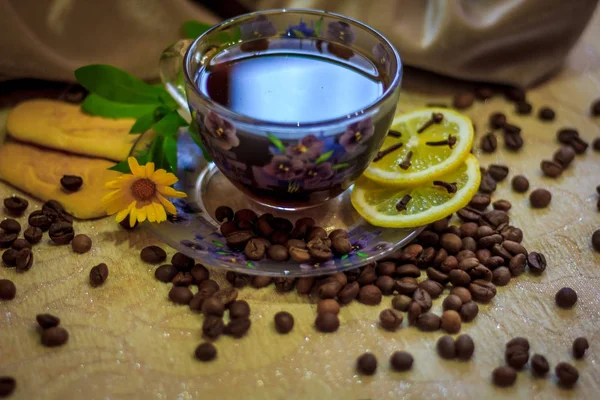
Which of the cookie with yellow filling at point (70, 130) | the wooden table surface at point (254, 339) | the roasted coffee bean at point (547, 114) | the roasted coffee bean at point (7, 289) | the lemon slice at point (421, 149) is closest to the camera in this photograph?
the wooden table surface at point (254, 339)

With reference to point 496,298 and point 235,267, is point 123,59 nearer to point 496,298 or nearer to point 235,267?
point 235,267

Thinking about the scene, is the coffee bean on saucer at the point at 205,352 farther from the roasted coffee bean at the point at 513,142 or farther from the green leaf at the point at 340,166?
the roasted coffee bean at the point at 513,142

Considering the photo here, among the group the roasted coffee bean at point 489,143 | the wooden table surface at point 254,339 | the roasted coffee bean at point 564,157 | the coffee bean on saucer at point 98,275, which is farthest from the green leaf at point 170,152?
the roasted coffee bean at point 564,157

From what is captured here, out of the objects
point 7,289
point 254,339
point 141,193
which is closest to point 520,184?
point 254,339

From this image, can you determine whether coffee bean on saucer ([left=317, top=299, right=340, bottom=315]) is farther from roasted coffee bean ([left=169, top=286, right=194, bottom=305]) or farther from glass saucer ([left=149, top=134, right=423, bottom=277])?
roasted coffee bean ([left=169, top=286, right=194, bottom=305])

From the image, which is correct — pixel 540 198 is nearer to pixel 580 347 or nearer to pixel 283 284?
pixel 580 347

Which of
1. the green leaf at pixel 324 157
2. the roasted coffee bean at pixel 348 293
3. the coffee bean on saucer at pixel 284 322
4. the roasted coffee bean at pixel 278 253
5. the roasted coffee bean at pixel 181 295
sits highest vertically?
the green leaf at pixel 324 157
